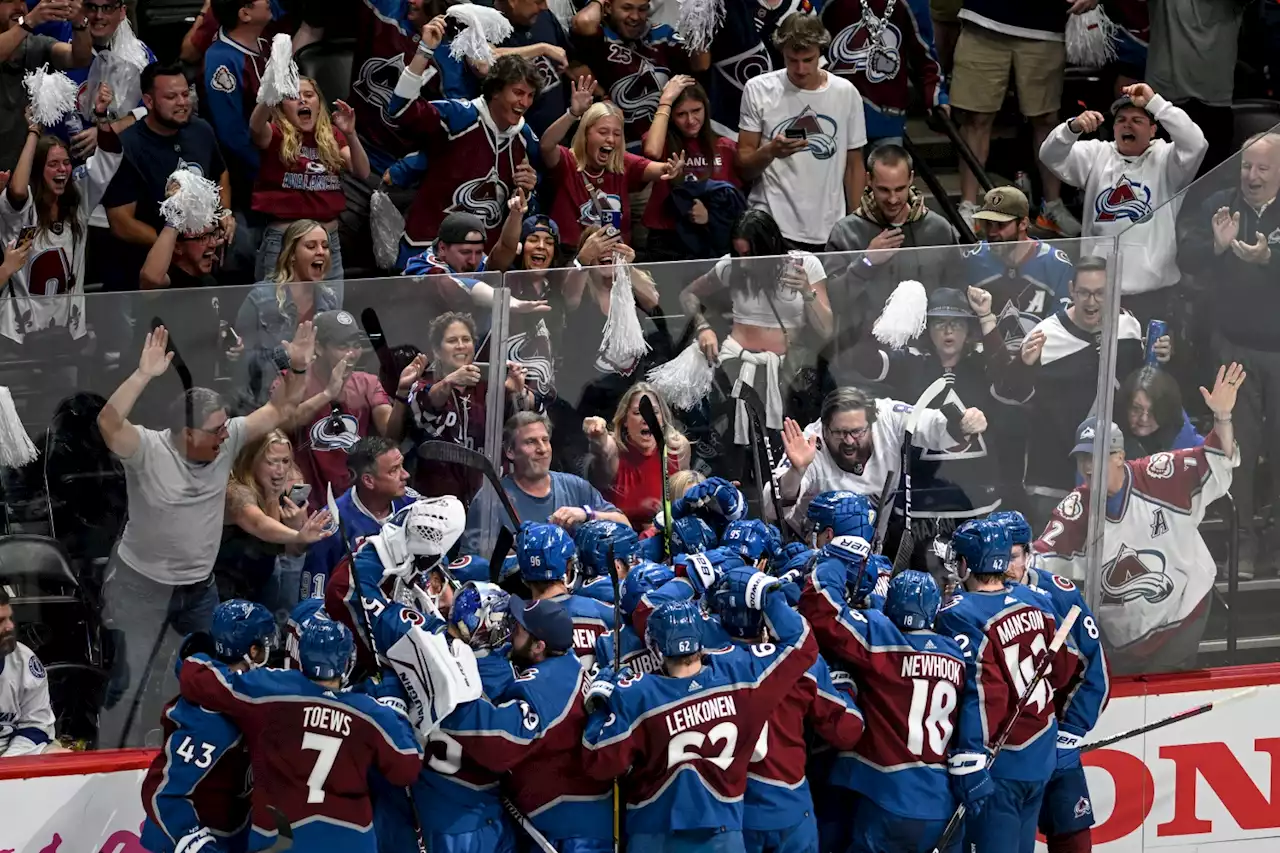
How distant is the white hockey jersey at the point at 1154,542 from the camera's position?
24.1ft

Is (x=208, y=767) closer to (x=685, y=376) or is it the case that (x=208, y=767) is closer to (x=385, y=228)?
(x=685, y=376)

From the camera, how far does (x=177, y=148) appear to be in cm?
830

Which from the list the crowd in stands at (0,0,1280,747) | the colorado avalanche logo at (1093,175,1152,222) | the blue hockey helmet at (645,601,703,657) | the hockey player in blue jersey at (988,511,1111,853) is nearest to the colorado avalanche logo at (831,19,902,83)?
the crowd in stands at (0,0,1280,747)

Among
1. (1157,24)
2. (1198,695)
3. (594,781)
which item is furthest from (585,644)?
(1157,24)

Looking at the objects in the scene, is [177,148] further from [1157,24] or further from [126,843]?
[1157,24]

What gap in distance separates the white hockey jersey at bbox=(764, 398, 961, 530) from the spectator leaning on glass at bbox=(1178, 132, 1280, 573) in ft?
3.24

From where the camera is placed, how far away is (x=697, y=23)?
29.9 feet

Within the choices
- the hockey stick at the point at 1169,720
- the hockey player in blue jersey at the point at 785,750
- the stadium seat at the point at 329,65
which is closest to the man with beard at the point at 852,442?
the hockey player in blue jersey at the point at 785,750

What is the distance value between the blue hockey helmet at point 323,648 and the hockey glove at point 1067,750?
2.28 meters

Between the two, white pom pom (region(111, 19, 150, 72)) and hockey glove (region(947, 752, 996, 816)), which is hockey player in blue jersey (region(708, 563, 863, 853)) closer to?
hockey glove (region(947, 752, 996, 816))

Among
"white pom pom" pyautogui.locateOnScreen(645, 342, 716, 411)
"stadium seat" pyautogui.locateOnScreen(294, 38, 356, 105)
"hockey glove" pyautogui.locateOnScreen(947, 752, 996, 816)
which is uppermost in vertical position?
"stadium seat" pyautogui.locateOnScreen(294, 38, 356, 105)

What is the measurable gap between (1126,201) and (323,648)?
4207 millimetres

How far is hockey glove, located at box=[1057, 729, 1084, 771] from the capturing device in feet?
22.6

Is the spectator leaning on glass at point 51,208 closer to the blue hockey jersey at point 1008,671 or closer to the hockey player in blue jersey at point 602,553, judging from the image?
the hockey player in blue jersey at point 602,553
